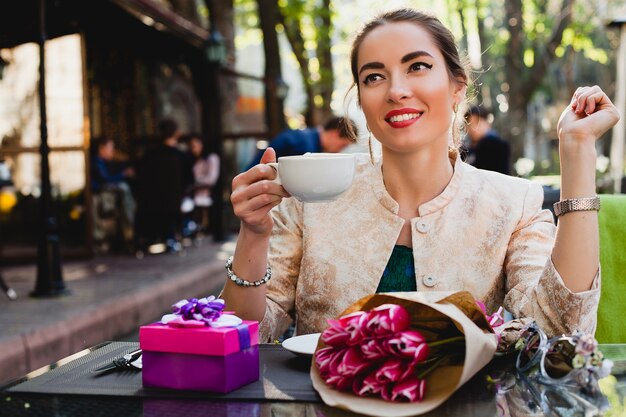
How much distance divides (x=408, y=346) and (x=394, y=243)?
1.08m

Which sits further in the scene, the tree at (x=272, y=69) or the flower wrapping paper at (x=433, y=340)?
the tree at (x=272, y=69)

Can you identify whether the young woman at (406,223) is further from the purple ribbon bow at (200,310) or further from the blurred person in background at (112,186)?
the blurred person in background at (112,186)

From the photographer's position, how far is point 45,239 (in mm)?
7508

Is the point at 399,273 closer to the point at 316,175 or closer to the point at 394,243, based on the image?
the point at 394,243

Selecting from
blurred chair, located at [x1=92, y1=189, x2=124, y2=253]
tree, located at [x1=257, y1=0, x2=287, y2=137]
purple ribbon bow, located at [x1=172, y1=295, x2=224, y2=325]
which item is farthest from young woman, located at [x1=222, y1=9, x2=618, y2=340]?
tree, located at [x1=257, y1=0, x2=287, y2=137]

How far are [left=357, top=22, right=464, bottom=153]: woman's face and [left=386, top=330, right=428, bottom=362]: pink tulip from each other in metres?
0.96

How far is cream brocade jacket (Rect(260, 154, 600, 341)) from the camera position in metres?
2.41

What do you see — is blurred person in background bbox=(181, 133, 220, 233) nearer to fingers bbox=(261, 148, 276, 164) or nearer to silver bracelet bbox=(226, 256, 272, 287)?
Answer: silver bracelet bbox=(226, 256, 272, 287)

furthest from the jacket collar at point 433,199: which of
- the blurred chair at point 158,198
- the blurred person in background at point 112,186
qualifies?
the blurred person in background at point 112,186

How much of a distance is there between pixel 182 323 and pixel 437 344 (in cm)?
46

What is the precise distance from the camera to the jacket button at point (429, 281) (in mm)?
2391

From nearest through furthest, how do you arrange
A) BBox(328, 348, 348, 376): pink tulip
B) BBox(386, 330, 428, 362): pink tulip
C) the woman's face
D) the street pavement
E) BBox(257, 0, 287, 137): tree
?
BBox(386, 330, 428, 362): pink tulip → BBox(328, 348, 348, 376): pink tulip → the woman's face → the street pavement → BBox(257, 0, 287, 137): tree

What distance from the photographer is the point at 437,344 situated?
150 cm

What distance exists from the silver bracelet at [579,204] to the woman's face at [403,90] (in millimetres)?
463
